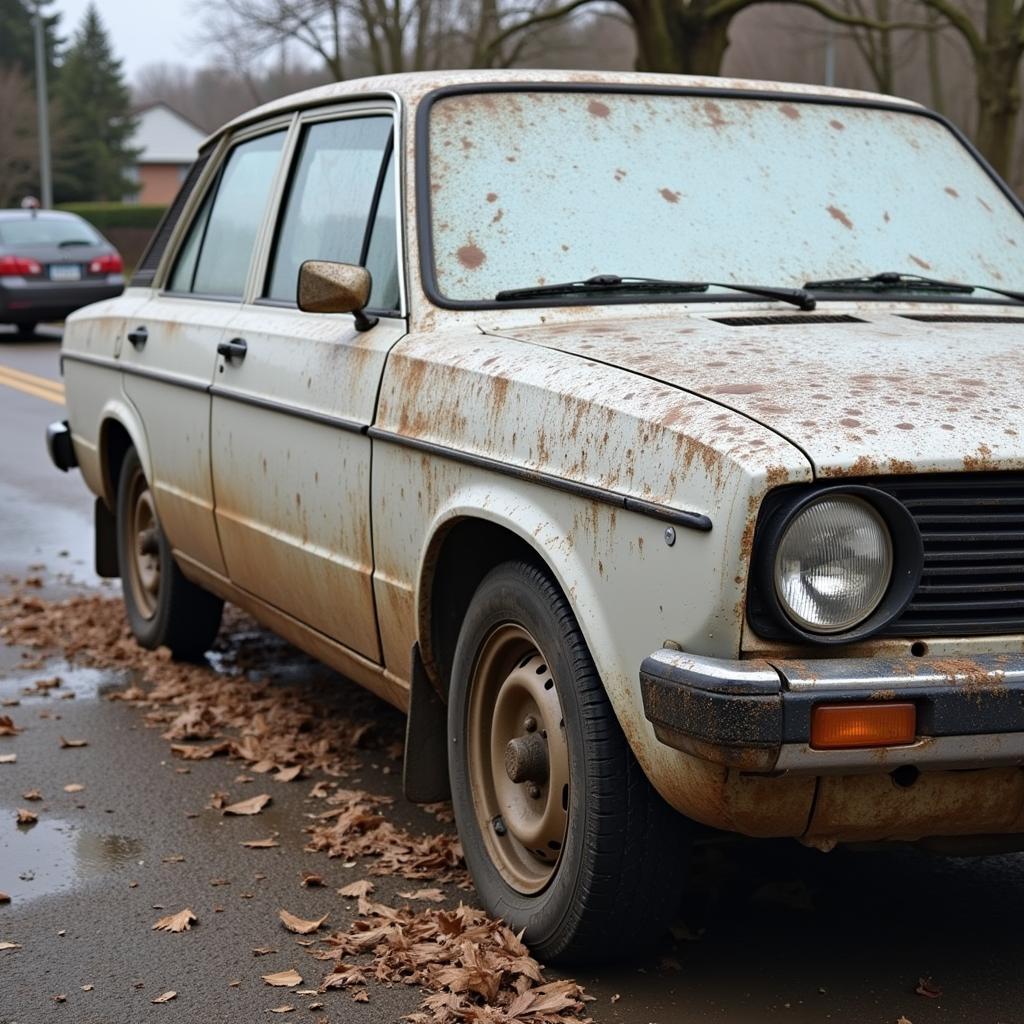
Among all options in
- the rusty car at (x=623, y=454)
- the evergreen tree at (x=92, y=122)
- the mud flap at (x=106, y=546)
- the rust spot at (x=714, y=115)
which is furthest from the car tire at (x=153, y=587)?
the evergreen tree at (x=92, y=122)

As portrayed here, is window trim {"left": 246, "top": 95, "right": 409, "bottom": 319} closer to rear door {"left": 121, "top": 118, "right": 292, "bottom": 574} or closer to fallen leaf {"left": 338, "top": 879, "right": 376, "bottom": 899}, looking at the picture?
rear door {"left": 121, "top": 118, "right": 292, "bottom": 574}

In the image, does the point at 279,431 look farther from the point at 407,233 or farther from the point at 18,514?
the point at 18,514

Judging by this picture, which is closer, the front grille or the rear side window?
the front grille

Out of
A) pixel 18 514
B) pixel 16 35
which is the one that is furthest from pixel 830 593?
pixel 16 35

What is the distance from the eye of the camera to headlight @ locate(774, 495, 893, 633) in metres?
3.01

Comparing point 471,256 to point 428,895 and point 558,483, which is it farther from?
point 428,895

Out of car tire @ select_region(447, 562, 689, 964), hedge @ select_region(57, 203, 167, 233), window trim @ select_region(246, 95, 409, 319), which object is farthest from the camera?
hedge @ select_region(57, 203, 167, 233)

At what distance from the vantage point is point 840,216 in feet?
15.1

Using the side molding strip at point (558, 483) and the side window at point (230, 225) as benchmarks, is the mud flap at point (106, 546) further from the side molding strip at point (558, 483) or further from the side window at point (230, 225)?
the side molding strip at point (558, 483)

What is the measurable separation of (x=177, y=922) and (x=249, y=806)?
0.90 metres

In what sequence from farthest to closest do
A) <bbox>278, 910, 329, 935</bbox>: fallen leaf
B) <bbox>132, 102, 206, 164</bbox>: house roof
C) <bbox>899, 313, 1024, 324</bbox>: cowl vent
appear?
<bbox>132, 102, 206, 164</bbox>: house roof
<bbox>899, 313, 1024, 324</bbox>: cowl vent
<bbox>278, 910, 329, 935</bbox>: fallen leaf

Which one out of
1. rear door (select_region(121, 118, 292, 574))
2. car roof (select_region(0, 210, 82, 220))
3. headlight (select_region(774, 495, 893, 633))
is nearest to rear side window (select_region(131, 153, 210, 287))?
rear door (select_region(121, 118, 292, 574))

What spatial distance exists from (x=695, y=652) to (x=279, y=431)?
213cm

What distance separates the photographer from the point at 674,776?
3.15 meters
